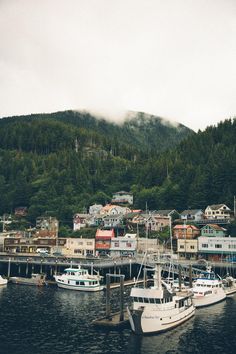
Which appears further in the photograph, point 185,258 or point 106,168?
point 106,168

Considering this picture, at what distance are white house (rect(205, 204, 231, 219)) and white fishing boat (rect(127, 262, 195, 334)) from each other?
78994mm

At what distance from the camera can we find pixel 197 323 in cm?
5644

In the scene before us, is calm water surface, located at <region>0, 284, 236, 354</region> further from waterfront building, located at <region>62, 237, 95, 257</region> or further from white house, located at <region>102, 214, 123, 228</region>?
white house, located at <region>102, 214, 123, 228</region>

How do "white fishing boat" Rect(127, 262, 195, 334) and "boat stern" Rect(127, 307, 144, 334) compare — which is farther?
"white fishing boat" Rect(127, 262, 195, 334)

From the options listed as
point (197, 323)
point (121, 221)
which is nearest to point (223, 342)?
point (197, 323)

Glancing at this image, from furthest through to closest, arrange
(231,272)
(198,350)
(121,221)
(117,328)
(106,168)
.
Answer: (106,168)
(121,221)
(231,272)
(117,328)
(198,350)

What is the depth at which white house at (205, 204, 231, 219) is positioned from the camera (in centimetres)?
13125

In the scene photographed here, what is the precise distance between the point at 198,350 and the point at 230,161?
108 meters

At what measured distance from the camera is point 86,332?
168ft

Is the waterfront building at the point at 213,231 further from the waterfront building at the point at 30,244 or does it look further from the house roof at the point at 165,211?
the waterfront building at the point at 30,244

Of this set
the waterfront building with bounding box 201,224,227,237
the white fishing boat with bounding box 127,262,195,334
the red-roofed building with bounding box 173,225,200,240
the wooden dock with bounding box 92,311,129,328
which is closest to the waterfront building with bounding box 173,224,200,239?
the red-roofed building with bounding box 173,225,200,240

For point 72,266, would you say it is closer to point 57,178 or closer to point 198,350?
point 198,350

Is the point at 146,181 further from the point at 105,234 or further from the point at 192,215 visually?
the point at 105,234

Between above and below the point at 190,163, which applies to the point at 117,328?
below
